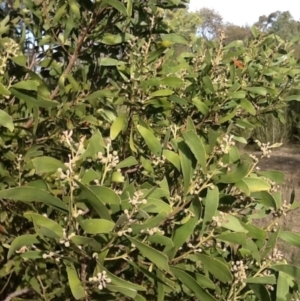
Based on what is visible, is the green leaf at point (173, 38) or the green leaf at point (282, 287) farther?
the green leaf at point (173, 38)

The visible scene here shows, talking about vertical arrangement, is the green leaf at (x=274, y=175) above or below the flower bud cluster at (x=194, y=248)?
above

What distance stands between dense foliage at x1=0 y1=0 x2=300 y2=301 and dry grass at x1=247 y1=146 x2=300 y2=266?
2648 mm

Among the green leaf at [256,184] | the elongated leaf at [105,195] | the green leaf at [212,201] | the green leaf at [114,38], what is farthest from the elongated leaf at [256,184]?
the green leaf at [114,38]

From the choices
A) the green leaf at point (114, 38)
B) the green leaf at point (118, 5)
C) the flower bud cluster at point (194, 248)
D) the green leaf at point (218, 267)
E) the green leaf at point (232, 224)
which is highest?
the green leaf at point (118, 5)

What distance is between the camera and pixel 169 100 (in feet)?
5.78

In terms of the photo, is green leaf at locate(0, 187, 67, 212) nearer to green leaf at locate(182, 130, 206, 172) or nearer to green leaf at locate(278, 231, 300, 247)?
green leaf at locate(182, 130, 206, 172)

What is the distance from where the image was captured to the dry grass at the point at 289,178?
15.4ft

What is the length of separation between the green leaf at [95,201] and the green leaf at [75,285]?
0.15m

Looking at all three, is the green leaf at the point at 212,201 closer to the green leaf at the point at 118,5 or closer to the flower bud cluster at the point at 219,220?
the flower bud cluster at the point at 219,220

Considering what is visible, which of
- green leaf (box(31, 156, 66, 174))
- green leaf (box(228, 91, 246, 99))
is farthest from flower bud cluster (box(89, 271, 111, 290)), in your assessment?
green leaf (box(228, 91, 246, 99))

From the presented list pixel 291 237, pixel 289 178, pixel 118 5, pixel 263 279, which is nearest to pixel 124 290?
pixel 263 279

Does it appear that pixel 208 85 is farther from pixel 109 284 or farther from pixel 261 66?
pixel 109 284

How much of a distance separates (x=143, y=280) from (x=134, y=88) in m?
0.51

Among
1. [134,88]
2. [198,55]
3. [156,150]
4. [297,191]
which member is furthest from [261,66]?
[297,191]
